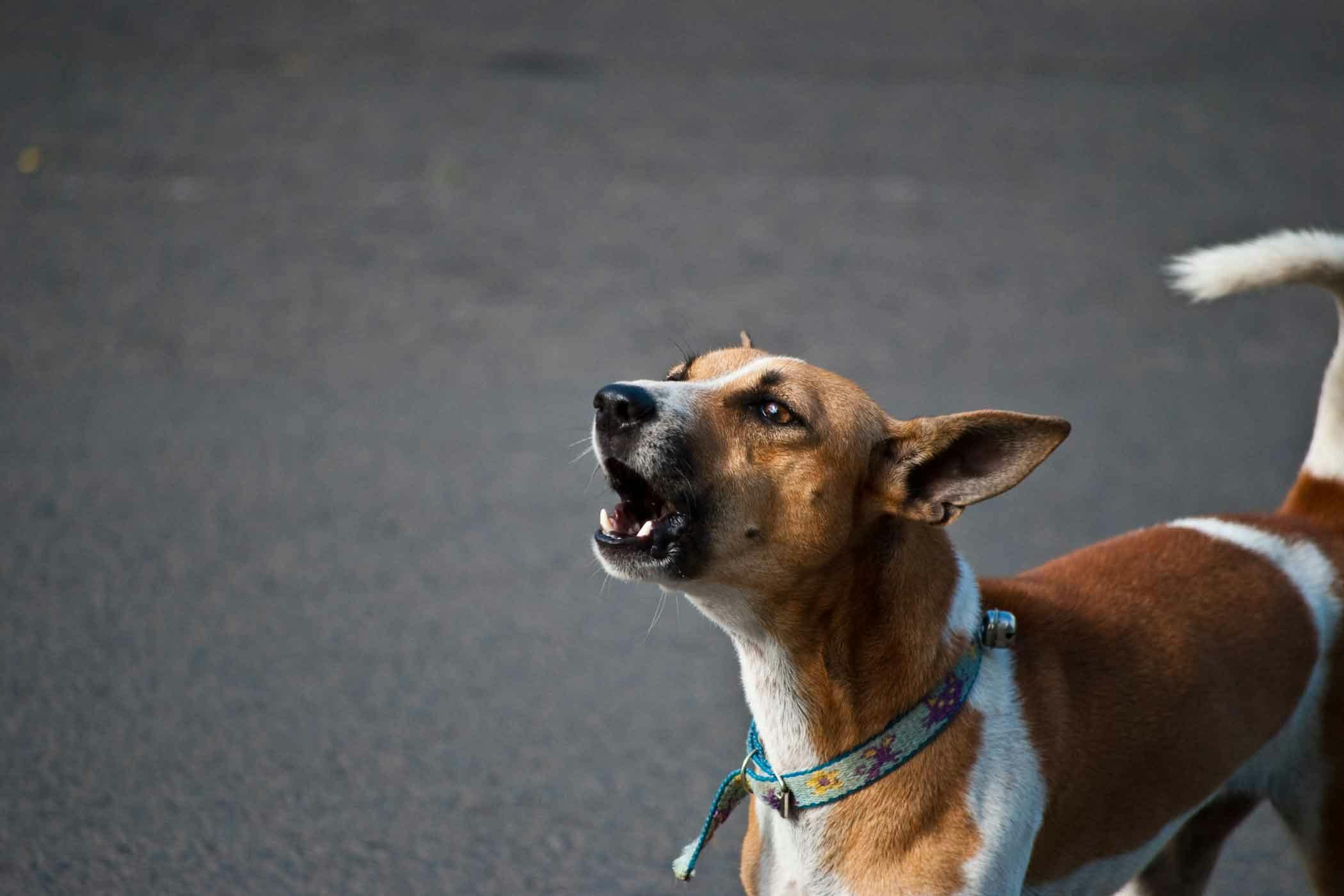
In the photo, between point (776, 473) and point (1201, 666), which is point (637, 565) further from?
point (1201, 666)

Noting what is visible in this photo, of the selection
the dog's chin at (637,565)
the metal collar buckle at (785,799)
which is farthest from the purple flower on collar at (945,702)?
the dog's chin at (637,565)

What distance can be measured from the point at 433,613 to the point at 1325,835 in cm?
274

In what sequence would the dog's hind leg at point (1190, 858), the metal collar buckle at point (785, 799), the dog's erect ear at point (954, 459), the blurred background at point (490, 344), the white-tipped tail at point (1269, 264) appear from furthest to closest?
the blurred background at point (490, 344), the dog's hind leg at point (1190, 858), the white-tipped tail at point (1269, 264), the metal collar buckle at point (785, 799), the dog's erect ear at point (954, 459)

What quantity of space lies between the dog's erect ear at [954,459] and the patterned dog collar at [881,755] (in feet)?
0.94

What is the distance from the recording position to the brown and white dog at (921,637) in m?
2.66

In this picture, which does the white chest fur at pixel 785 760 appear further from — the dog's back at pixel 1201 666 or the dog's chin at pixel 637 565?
the dog's back at pixel 1201 666

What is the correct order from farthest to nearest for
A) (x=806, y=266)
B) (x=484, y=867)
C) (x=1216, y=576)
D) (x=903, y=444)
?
(x=806, y=266) → (x=484, y=867) → (x=1216, y=576) → (x=903, y=444)

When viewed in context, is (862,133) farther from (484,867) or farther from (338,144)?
(484,867)

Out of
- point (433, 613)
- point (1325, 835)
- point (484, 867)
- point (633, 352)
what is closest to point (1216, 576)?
point (1325, 835)

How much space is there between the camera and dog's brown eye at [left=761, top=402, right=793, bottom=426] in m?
2.80

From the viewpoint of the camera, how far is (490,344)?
21.9ft

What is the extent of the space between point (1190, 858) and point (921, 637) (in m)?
1.28

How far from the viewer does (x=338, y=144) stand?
8.64m

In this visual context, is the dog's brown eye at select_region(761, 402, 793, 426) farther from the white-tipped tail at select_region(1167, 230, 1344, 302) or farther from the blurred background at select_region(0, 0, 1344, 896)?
the blurred background at select_region(0, 0, 1344, 896)
